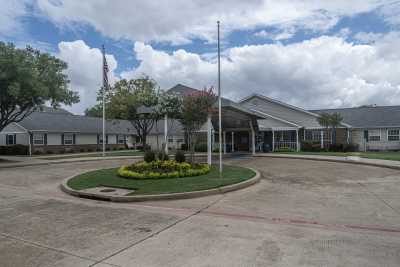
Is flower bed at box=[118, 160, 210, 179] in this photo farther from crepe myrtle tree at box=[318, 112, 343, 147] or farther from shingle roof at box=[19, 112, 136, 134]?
shingle roof at box=[19, 112, 136, 134]

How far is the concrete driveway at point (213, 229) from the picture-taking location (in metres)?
4.49

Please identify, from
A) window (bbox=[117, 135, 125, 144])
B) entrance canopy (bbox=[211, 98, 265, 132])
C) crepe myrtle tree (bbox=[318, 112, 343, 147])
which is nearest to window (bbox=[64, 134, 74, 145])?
window (bbox=[117, 135, 125, 144])

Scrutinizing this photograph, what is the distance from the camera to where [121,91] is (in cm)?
3562

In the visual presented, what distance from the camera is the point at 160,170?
43.3 ft

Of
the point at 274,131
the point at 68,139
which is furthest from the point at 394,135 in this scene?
the point at 68,139

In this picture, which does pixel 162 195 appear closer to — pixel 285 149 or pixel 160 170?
pixel 160 170

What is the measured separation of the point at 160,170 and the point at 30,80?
13.4 metres

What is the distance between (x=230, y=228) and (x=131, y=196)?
4.04m

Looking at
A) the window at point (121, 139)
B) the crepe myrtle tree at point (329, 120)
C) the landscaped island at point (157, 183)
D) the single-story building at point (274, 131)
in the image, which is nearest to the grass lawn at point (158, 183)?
the landscaped island at point (157, 183)

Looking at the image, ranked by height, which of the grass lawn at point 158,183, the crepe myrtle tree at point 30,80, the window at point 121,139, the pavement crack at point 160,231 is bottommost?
the pavement crack at point 160,231

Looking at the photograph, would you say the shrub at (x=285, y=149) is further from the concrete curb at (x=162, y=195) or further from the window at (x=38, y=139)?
the window at (x=38, y=139)

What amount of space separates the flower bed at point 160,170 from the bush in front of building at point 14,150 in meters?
23.9

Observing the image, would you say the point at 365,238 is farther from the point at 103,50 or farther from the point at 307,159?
the point at 103,50

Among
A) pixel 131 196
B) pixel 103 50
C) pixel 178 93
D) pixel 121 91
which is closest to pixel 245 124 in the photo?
pixel 178 93
